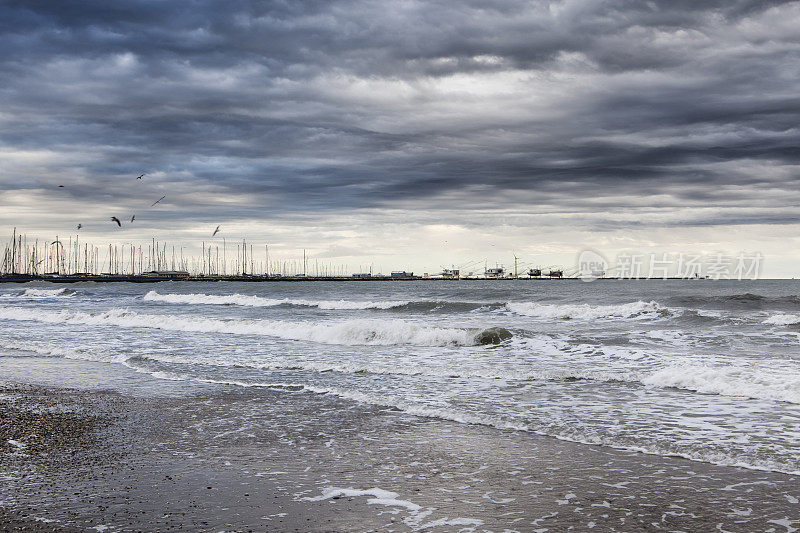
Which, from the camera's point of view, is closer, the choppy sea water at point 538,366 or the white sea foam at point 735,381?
the choppy sea water at point 538,366

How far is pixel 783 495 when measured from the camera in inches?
242

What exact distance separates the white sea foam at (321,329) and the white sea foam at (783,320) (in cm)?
1429

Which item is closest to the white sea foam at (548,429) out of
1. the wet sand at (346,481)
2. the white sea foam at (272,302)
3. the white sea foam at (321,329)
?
the wet sand at (346,481)

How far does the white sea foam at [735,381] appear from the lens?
37.4 ft

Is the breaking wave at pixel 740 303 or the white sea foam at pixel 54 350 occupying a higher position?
the breaking wave at pixel 740 303

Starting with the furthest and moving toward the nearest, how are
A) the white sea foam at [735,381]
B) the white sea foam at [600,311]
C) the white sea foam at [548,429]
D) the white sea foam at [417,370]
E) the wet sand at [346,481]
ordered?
the white sea foam at [600,311], the white sea foam at [417,370], the white sea foam at [735,381], the white sea foam at [548,429], the wet sand at [346,481]

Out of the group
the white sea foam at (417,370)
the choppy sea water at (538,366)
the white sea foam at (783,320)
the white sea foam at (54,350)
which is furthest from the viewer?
the white sea foam at (783,320)

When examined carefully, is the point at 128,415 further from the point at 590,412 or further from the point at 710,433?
the point at 710,433

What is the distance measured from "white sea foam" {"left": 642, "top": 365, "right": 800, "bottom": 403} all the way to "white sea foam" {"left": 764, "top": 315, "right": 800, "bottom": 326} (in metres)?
16.0

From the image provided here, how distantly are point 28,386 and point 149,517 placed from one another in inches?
366

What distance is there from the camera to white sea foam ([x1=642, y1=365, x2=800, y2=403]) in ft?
37.4

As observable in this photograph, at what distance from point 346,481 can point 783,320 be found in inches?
1122

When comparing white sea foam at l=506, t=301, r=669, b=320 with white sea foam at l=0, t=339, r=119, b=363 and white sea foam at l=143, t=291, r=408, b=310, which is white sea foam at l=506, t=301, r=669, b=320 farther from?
white sea foam at l=0, t=339, r=119, b=363

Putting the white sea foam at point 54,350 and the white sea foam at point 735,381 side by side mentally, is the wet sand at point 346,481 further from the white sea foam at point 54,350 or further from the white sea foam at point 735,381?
the white sea foam at point 54,350
